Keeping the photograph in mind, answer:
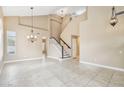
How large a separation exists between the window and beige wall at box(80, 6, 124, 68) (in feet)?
17.4

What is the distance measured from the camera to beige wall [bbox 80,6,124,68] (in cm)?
614

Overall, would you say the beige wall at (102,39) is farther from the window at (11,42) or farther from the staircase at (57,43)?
the window at (11,42)

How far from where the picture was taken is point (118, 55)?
20.4 ft

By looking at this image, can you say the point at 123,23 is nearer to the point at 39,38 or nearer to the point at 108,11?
the point at 108,11

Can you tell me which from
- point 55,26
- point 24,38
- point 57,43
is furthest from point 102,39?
point 55,26

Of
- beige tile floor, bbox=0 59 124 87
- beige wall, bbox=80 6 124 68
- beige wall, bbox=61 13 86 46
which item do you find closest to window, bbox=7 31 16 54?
beige tile floor, bbox=0 59 124 87

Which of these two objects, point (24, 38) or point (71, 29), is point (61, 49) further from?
point (24, 38)

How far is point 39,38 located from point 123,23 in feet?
24.0

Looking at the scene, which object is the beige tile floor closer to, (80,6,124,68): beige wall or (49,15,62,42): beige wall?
(80,6,124,68): beige wall

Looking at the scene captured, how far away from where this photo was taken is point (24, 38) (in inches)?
386

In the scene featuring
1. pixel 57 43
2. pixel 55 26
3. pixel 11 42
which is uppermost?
pixel 55 26

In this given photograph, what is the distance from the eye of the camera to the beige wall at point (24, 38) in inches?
353

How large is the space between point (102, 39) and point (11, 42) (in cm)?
668
